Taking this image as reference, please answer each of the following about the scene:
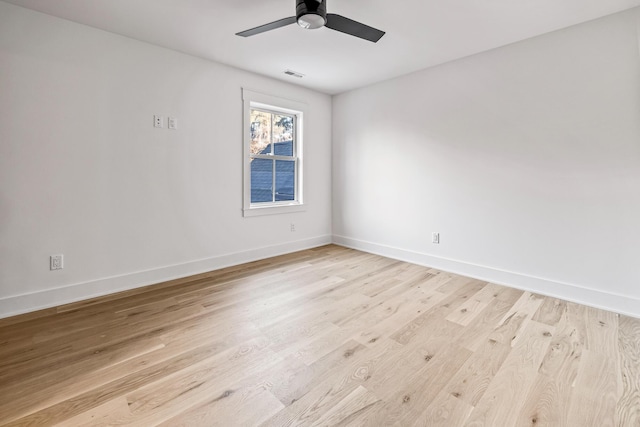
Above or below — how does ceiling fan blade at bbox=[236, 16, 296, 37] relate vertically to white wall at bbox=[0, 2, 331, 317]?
above

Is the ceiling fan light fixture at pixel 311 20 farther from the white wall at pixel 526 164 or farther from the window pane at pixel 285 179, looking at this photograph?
the window pane at pixel 285 179

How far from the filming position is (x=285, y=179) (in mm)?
4402

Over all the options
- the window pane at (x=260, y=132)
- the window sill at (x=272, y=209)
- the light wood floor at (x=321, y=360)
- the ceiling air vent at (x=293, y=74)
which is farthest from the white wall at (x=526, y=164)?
the window pane at (x=260, y=132)

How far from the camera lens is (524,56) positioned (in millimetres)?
2832

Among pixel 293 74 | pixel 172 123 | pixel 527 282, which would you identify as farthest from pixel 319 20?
pixel 527 282

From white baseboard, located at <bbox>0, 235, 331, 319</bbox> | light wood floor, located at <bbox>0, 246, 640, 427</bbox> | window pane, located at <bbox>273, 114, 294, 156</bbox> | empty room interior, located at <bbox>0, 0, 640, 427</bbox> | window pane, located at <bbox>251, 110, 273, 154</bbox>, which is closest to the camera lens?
light wood floor, located at <bbox>0, 246, 640, 427</bbox>

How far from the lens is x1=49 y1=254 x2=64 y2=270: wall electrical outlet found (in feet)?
8.21

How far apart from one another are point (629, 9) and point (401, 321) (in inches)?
123

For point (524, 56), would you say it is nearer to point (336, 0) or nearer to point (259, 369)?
point (336, 0)

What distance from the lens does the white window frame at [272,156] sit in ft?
12.1

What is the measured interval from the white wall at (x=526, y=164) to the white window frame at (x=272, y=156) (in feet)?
3.68

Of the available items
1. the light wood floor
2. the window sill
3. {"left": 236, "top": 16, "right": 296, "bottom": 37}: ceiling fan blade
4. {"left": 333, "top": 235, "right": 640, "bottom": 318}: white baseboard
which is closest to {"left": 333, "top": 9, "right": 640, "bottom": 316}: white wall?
{"left": 333, "top": 235, "right": 640, "bottom": 318}: white baseboard

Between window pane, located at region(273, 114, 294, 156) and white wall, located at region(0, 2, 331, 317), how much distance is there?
532mm

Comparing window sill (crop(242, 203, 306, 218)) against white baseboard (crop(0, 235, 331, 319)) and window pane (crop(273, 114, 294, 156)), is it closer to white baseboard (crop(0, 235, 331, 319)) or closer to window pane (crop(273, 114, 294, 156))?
white baseboard (crop(0, 235, 331, 319))
